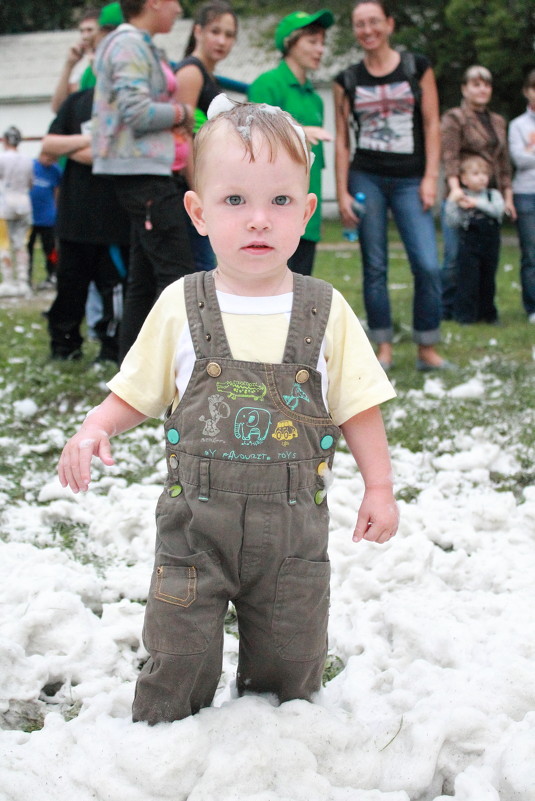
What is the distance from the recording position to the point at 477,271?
767 centimetres

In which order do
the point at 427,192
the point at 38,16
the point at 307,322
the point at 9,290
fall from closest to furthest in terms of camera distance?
the point at 307,322 → the point at 427,192 → the point at 9,290 → the point at 38,16

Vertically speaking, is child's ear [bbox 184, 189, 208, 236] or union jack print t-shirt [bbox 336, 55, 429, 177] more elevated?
child's ear [bbox 184, 189, 208, 236]

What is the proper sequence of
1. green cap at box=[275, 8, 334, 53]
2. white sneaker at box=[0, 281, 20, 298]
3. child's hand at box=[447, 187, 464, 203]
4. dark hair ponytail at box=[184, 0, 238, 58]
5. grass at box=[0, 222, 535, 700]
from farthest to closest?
white sneaker at box=[0, 281, 20, 298]
child's hand at box=[447, 187, 464, 203]
green cap at box=[275, 8, 334, 53]
dark hair ponytail at box=[184, 0, 238, 58]
grass at box=[0, 222, 535, 700]

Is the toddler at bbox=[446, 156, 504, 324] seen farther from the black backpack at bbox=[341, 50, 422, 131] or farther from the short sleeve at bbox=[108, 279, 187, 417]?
the short sleeve at bbox=[108, 279, 187, 417]

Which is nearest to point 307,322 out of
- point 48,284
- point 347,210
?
point 347,210

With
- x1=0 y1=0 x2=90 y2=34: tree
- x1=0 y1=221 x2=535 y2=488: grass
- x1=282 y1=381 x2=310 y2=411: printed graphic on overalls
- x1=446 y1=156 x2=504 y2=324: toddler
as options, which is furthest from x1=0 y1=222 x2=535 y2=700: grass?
x1=0 y1=0 x2=90 y2=34: tree

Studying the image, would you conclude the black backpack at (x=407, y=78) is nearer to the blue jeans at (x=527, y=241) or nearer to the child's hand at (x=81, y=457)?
the blue jeans at (x=527, y=241)

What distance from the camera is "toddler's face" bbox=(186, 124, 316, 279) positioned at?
1937 millimetres

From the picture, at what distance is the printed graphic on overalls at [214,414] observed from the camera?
6.42ft

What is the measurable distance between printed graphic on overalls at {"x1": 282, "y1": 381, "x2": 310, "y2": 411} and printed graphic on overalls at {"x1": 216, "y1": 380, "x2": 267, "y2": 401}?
50 millimetres

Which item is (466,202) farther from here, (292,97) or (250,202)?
(250,202)

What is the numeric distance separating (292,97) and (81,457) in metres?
3.70

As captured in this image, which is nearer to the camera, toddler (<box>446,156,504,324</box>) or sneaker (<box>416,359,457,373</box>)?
sneaker (<box>416,359,457,373</box>)

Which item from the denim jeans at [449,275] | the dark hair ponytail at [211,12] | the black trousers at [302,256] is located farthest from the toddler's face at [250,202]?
the denim jeans at [449,275]
